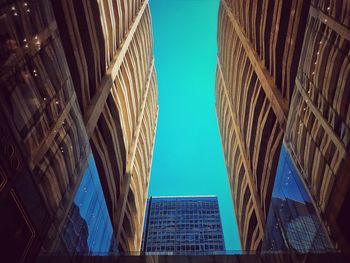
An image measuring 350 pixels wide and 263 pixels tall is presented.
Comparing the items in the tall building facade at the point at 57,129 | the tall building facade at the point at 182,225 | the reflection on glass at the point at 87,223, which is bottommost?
the tall building facade at the point at 182,225

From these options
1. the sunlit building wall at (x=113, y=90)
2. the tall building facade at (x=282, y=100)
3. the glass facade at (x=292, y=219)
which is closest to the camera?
the tall building facade at (x=282, y=100)

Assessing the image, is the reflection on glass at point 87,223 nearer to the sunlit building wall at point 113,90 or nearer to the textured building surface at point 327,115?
the sunlit building wall at point 113,90

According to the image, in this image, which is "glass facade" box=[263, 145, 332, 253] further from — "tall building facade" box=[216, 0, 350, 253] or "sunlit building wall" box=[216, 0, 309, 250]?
"sunlit building wall" box=[216, 0, 309, 250]

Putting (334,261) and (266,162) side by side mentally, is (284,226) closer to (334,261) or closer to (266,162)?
(334,261)

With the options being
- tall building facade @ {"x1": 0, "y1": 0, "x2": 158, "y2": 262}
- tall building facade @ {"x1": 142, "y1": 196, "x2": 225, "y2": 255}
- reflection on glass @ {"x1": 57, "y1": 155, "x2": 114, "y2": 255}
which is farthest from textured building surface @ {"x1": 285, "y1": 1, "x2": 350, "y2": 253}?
tall building facade @ {"x1": 142, "y1": 196, "x2": 225, "y2": 255}

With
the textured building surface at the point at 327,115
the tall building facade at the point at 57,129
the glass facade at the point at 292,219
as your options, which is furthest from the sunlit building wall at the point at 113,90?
the textured building surface at the point at 327,115

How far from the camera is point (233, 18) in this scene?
5009 centimetres

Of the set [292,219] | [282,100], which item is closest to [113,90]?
[282,100]

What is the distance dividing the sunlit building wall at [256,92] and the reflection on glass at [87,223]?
15.2 meters

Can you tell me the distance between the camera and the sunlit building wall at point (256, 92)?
29.0 metres

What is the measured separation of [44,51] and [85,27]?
41.8ft

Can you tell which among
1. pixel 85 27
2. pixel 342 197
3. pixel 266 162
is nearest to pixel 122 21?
pixel 85 27

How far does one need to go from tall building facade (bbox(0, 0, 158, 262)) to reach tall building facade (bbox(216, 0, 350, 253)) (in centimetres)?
1185

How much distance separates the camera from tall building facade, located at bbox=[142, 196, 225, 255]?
3922 inches
